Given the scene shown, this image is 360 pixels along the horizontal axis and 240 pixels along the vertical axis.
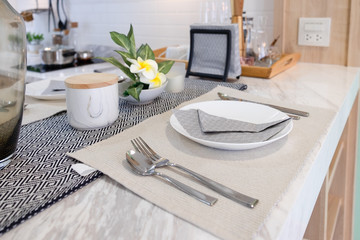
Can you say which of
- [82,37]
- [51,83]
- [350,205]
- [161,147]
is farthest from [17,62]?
[82,37]

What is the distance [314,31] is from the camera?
4.49 ft

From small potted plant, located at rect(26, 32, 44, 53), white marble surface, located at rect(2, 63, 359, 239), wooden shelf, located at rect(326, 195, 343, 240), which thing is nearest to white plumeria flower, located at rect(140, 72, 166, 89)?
white marble surface, located at rect(2, 63, 359, 239)

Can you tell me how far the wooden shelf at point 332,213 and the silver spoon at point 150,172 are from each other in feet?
2.84

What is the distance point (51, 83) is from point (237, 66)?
0.62 m

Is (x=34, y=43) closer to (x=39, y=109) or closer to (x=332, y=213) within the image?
(x=39, y=109)

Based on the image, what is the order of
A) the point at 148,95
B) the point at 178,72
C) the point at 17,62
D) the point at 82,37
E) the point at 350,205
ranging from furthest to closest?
1. the point at 82,37
2. the point at 350,205
3. the point at 178,72
4. the point at 148,95
5. the point at 17,62

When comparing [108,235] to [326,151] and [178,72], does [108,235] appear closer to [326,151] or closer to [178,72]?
[326,151]

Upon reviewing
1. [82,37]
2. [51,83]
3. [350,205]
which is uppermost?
[82,37]

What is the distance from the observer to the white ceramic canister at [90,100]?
2.16 ft

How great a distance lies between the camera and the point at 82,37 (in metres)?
2.38

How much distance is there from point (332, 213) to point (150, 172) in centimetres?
103

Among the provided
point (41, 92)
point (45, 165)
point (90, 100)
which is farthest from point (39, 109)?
point (45, 165)

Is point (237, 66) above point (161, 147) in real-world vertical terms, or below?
above

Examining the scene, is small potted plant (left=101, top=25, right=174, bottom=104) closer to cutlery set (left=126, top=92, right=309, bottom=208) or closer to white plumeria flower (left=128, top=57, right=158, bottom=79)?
white plumeria flower (left=128, top=57, right=158, bottom=79)
